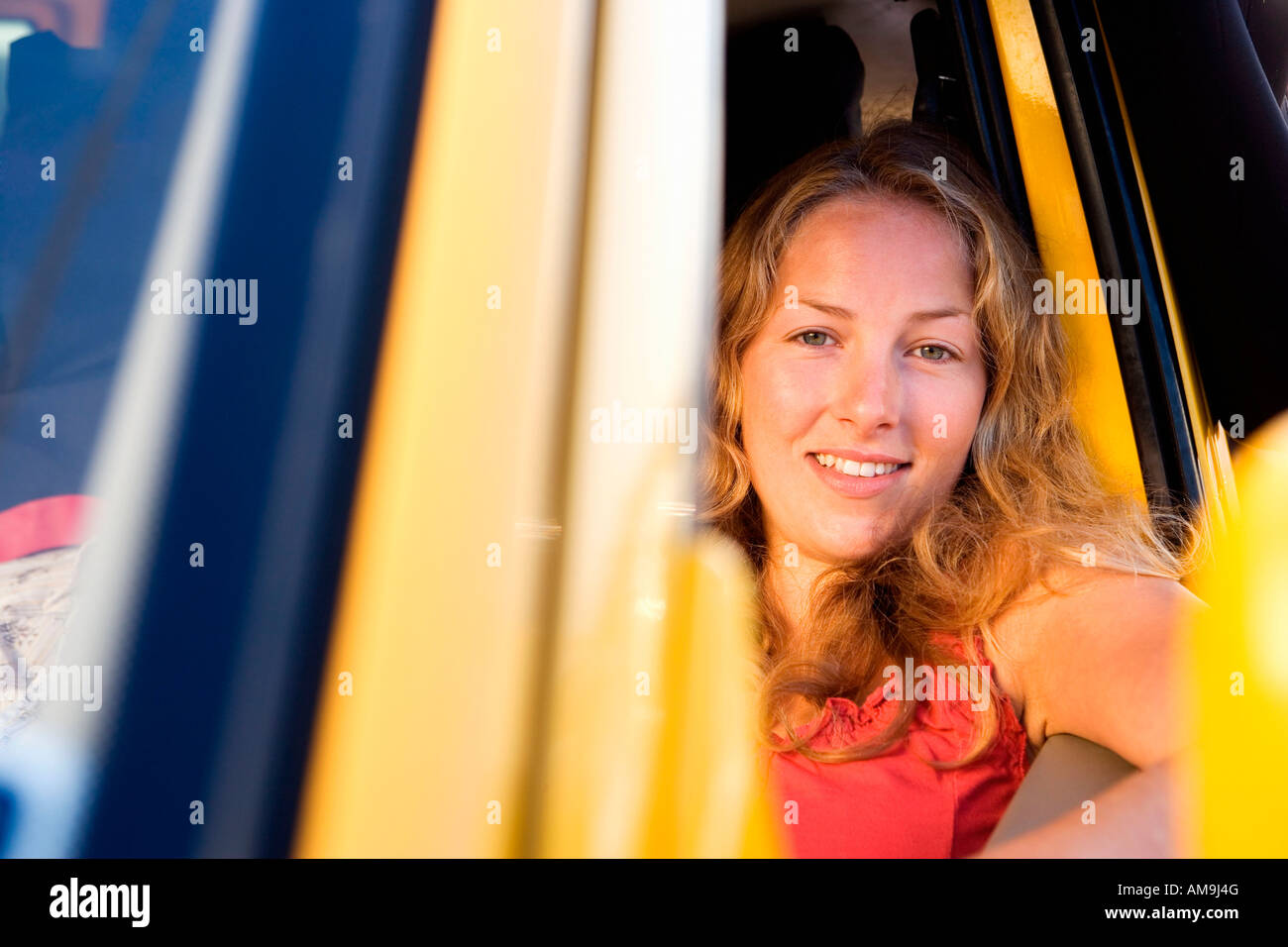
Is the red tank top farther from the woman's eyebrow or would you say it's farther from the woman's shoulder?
the woman's eyebrow

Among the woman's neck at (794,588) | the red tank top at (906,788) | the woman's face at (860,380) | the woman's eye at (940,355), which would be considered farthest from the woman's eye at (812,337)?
the red tank top at (906,788)

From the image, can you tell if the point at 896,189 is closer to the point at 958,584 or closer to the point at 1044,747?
the point at 958,584

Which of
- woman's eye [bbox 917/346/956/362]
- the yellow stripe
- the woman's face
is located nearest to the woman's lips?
the woman's face

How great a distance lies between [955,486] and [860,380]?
18 cm

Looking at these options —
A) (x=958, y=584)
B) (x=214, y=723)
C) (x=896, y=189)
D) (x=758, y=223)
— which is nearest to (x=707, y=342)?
(x=758, y=223)

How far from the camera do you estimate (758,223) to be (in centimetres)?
115

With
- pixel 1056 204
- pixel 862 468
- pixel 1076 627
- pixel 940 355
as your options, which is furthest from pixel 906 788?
pixel 1056 204

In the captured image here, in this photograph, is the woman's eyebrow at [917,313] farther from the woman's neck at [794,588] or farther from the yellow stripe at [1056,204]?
the woman's neck at [794,588]

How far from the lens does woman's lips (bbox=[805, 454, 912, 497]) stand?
111 centimetres

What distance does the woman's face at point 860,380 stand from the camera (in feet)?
3.57

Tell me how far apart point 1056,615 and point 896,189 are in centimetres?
51

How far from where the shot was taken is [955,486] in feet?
3.73

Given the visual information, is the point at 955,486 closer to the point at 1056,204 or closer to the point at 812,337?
the point at 812,337

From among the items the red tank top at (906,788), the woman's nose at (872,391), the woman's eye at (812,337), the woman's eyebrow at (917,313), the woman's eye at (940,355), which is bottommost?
the red tank top at (906,788)
